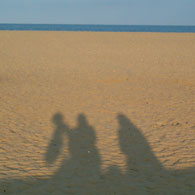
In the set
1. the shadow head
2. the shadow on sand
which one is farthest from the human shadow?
the shadow head

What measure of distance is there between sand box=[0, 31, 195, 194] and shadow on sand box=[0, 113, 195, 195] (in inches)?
0.5

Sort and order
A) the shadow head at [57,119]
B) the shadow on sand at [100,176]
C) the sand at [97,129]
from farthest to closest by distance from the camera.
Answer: the shadow head at [57,119] → the sand at [97,129] → the shadow on sand at [100,176]

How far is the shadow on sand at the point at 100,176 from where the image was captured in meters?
3.56

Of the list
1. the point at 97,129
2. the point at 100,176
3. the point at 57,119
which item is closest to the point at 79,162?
the point at 100,176

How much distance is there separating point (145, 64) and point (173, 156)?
10.5 meters

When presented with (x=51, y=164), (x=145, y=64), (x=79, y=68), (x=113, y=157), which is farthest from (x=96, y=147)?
(x=145, y=64)

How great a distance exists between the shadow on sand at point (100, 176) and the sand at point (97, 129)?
0.01 meters

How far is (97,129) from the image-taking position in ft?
20.0

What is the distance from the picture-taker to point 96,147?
507 cm

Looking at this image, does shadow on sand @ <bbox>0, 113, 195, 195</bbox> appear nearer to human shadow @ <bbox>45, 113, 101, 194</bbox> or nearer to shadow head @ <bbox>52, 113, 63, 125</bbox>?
human shadow @ <bbox>45, 113, 101, 194</bbox>

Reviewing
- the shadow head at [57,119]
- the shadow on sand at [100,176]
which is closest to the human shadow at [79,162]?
the shadow on sand at [100,176]

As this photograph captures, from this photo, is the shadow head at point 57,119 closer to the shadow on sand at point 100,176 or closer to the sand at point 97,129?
the sand at point 97,129

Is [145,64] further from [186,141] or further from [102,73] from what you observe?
[186,141]

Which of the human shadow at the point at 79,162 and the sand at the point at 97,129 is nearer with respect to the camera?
the human shadow at the point at 79,162
